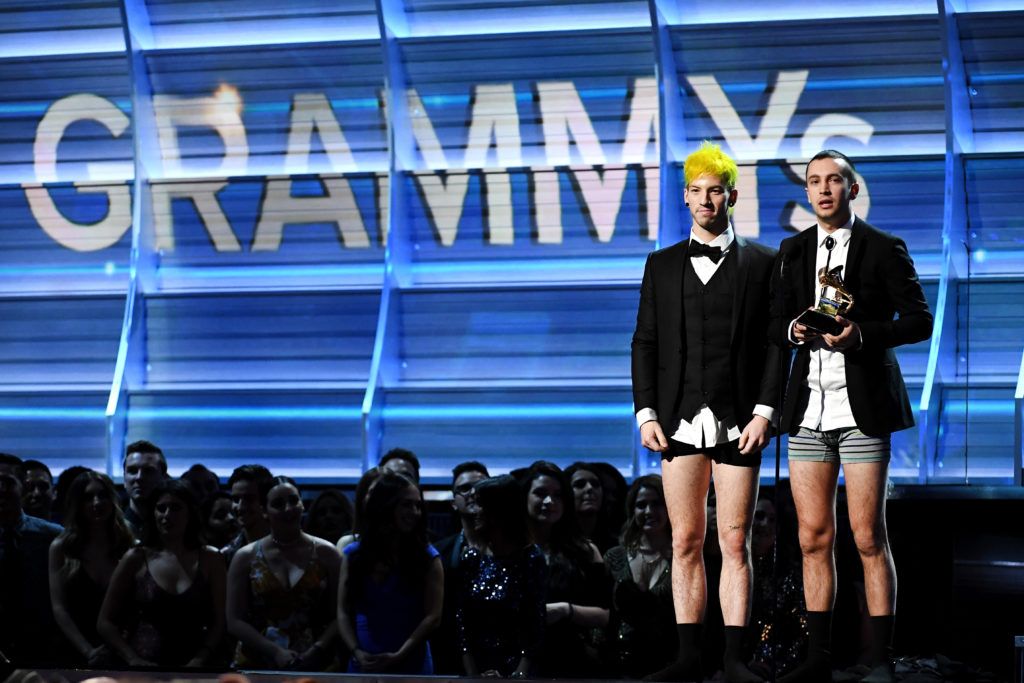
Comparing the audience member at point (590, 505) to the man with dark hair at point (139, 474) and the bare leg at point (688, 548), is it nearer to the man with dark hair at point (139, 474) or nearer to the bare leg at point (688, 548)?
the bare leg at point (688, 548)

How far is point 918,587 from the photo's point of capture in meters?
7.04

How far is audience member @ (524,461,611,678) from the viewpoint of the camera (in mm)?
5793

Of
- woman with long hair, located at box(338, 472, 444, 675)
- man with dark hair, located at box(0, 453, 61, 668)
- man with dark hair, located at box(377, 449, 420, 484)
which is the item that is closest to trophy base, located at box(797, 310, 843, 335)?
woman with long hair, located at box(338, 472, 444, 675)

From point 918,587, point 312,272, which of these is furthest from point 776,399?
point 312,272

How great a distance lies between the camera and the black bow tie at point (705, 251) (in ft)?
15.0

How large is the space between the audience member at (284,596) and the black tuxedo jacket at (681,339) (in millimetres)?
1969

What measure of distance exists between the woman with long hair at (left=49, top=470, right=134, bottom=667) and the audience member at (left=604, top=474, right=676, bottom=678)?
218 centimetres

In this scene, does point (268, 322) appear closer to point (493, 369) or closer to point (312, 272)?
point (312, 272)

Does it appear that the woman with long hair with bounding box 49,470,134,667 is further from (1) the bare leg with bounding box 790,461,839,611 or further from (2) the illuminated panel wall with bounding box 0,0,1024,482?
(1) the bare leg with bounding box 790,461,839,611

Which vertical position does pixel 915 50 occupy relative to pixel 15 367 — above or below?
above

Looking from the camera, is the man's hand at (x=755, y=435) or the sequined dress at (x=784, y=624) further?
the sequined dress at (x=784, y=624)

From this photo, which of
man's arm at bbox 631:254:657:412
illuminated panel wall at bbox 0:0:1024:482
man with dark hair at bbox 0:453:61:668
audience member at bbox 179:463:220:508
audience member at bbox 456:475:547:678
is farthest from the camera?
illuminated panel wall at bbox 0:0:1024:482

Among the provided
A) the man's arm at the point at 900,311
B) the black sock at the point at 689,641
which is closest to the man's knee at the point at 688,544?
the black sock at the point at 689,641

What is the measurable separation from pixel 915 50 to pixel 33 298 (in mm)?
5637
